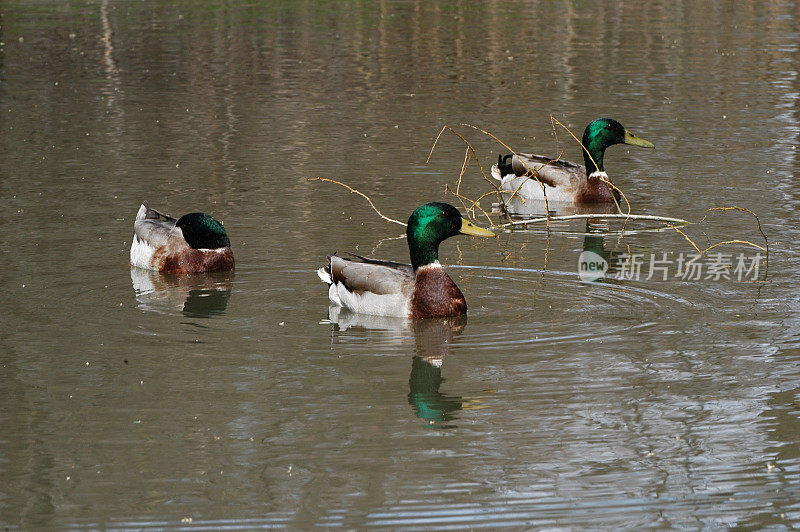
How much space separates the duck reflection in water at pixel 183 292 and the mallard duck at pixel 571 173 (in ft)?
15.9

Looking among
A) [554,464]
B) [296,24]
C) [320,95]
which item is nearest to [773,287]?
[554,464]

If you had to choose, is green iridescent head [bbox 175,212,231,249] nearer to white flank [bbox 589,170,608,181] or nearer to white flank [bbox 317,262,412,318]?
white flank [bbox 317,262,412,318]

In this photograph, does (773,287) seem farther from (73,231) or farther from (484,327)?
(73,231)

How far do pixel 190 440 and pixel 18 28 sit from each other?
29.8 meters

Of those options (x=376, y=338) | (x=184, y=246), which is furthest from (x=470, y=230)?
(x=184, y=246)

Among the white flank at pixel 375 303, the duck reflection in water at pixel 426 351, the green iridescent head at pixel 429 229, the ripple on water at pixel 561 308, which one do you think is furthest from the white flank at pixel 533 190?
the duck reflection in water at pixel 426 351

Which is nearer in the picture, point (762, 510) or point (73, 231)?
point (762, 510)

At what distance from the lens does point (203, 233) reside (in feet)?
39.8

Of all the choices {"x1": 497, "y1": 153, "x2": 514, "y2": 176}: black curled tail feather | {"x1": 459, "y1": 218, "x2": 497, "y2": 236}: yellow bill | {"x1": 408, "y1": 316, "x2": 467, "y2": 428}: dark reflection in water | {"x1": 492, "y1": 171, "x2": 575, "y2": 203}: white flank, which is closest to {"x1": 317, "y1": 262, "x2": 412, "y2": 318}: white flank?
{"x1": 408, "y1": 316, "x2": 467, "y2": 428}: dark reflection in water

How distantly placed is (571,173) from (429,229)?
19.5ft

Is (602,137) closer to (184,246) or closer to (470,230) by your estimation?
(470,230)

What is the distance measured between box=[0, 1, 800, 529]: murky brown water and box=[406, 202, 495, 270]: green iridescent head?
63 centimetres

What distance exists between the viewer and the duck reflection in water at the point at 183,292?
10953 millimetres

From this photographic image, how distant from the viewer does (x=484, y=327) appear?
33.3 feet
